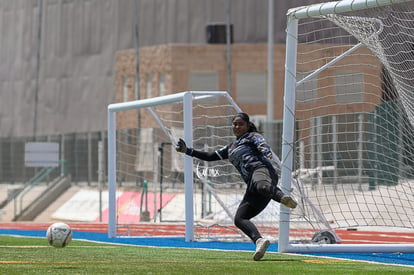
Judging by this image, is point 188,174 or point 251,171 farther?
point 188,174

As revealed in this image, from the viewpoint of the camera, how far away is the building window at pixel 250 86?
176 ft

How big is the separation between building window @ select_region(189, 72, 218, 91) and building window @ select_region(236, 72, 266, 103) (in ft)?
3.34

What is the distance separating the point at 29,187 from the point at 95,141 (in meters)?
3.61

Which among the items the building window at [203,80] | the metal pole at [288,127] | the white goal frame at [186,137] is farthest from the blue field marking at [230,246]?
the building window at [203,80]

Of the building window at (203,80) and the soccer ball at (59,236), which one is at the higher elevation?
the building window at (203,80)

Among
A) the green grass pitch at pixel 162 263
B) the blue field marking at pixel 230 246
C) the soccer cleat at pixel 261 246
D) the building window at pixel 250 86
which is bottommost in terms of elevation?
the blue field marking at pixel 230 246

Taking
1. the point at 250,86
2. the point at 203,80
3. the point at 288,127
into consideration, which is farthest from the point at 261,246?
the point at 250,86

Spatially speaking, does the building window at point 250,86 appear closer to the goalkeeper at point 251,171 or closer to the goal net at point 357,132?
the goal net at point 357,132

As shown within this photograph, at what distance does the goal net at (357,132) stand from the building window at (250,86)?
22.5 meters

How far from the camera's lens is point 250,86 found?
2110 inches

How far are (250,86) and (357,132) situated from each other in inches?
1146

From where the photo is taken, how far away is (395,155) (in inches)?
856

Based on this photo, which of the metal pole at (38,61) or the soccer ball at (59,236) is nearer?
the soccer ball at (59,236)

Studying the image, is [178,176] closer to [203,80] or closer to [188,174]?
[188,174]
